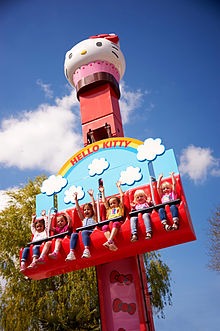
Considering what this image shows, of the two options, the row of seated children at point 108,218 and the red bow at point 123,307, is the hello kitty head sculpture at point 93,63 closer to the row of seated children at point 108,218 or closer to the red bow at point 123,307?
the row of seated children at point 108,218

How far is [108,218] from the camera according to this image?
806 centimetres

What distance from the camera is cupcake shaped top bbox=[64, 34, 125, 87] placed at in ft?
39.3

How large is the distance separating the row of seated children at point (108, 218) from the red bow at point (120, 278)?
1.74 m

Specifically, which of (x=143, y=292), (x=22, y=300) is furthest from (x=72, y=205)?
(x=22, y=300)

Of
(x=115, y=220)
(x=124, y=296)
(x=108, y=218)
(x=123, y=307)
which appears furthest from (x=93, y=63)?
(x=123, y=307)

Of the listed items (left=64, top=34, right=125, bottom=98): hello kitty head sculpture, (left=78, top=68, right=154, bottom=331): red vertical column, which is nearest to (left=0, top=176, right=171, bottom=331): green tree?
(left=78, top=68, right=154, bottom=331): red vertical column

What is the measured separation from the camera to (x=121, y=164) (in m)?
9.10

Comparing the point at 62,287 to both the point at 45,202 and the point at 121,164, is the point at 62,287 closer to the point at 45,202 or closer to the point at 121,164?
the point at 45,202

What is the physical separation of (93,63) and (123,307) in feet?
27.6

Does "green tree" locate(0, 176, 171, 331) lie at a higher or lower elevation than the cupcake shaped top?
lower

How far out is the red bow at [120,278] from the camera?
859cm

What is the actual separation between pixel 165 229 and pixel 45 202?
4.08m

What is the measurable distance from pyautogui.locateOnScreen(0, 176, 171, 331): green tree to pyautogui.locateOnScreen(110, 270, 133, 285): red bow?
132 inches

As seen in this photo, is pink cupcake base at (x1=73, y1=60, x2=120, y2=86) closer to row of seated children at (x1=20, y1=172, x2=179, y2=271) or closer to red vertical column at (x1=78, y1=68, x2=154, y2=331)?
row of seated children at (x1=20, y1=172, x2=179, y2=271)
